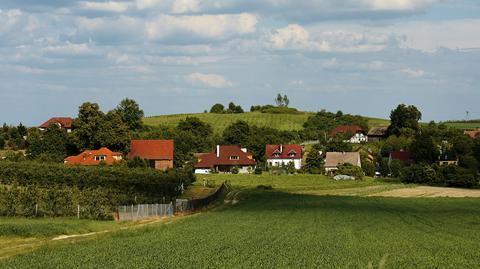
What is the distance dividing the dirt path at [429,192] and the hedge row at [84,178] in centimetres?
2854

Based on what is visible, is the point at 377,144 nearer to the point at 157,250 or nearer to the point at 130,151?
the point at 130,151

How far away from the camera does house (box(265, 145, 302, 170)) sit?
150m

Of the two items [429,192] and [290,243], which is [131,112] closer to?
[429,192]

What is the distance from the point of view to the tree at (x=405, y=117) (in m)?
166

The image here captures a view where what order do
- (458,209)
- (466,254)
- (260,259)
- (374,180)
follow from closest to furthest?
(260,259) → (466,254) → (458,209) → (374,180)

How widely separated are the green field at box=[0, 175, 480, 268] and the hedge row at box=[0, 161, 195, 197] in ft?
68.2

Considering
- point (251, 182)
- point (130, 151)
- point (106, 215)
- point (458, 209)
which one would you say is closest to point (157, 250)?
point (106, 215)

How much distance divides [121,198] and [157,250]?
123 ft

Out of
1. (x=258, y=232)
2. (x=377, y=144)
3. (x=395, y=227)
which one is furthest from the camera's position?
(x=377, y=144)

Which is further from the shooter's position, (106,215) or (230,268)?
(106,215)

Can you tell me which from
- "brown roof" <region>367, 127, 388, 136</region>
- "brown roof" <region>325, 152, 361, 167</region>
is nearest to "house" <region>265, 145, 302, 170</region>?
"brown roof" <region>325, 152, 361, 167</region>

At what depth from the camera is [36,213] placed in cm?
5850

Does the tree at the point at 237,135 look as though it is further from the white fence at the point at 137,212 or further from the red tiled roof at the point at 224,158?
the white fence at the point at 137,212

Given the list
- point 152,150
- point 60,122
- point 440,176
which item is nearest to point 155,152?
point 152,150
